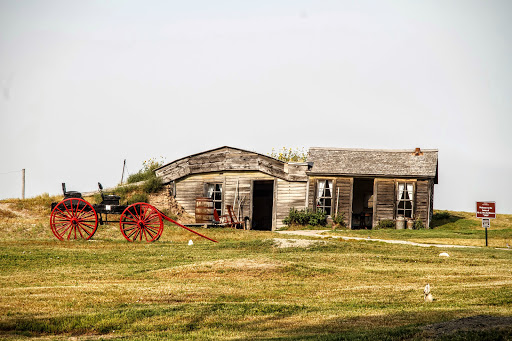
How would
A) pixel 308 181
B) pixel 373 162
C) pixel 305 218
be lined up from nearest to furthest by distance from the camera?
pixel 305 218, pixel 308 181, pixel 373 162

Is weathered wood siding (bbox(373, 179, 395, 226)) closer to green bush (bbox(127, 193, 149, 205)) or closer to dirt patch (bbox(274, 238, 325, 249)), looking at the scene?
dirt patch (bbox(274, 238, 325, 249))

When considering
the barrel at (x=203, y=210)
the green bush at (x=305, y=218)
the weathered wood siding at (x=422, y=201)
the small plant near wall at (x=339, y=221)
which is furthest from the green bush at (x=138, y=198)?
the weathered wood siding at (x=422, y=201)

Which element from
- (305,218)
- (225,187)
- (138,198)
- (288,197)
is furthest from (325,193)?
(138,198)

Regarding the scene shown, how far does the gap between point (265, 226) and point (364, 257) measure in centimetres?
2097

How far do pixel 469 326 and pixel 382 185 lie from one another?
1043 inches

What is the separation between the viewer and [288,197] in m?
35.9

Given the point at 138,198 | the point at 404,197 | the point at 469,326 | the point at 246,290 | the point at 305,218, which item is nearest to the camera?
the point at 469,326

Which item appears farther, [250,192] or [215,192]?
[215,192]

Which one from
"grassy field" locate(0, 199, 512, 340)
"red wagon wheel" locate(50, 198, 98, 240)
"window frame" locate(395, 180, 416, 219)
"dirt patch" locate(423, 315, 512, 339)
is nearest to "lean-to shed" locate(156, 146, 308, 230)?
"window frame" locate(395, 180, 416, 219)

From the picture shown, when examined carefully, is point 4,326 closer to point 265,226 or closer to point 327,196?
point 327,196

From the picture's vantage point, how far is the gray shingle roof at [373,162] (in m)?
35.7

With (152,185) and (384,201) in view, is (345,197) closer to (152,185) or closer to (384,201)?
(384,201)

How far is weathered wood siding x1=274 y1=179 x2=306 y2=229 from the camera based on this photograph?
3578cm

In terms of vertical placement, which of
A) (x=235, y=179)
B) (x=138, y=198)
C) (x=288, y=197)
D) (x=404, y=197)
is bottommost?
(x=138, y=198)
